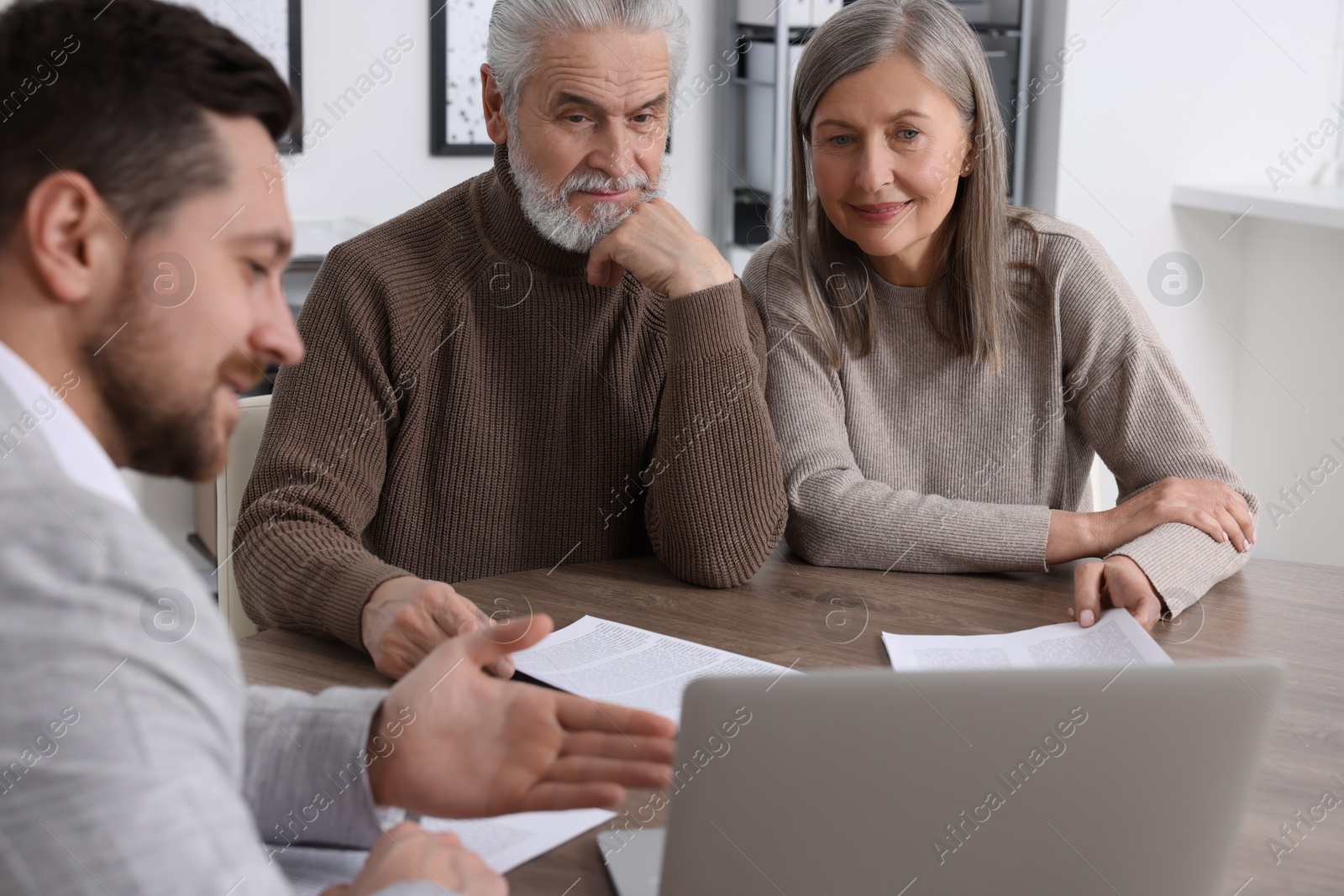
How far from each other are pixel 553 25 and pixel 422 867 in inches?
41.5

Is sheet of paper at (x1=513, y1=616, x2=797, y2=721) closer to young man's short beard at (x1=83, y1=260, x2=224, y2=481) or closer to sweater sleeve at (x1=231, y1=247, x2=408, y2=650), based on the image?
sweater sleeve at (x1=231, y1=247, x2=408, y2=650)

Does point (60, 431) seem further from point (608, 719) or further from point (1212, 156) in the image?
point (1212, 156)

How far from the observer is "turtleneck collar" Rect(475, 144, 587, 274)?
1.56 m

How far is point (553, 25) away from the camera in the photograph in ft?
4.84

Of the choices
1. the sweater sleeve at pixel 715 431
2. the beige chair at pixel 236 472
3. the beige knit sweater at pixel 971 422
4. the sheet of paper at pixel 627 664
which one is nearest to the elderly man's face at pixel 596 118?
the sweater sleeve at pixel 715 431

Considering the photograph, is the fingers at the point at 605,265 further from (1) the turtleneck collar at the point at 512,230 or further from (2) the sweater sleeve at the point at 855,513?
(2) the sweater sleeve at the point at 855,513

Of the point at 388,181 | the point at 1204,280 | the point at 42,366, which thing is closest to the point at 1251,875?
the point at 42,366

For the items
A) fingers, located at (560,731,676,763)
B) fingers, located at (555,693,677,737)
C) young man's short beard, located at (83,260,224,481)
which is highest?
young man's short beard, located at (83,260,224,481)

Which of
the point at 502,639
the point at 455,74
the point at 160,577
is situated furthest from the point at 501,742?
the point at 455,74

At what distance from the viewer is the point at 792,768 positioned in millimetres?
695

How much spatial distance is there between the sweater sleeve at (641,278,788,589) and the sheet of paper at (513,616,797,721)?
0.78 feet

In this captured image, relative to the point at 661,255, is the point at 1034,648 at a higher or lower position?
lower

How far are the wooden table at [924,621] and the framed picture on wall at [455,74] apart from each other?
7.82ft

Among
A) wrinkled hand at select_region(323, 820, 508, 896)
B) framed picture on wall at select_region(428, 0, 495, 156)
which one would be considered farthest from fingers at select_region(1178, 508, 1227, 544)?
framed picture on wall at select_region(428, 0, 495, 156)
